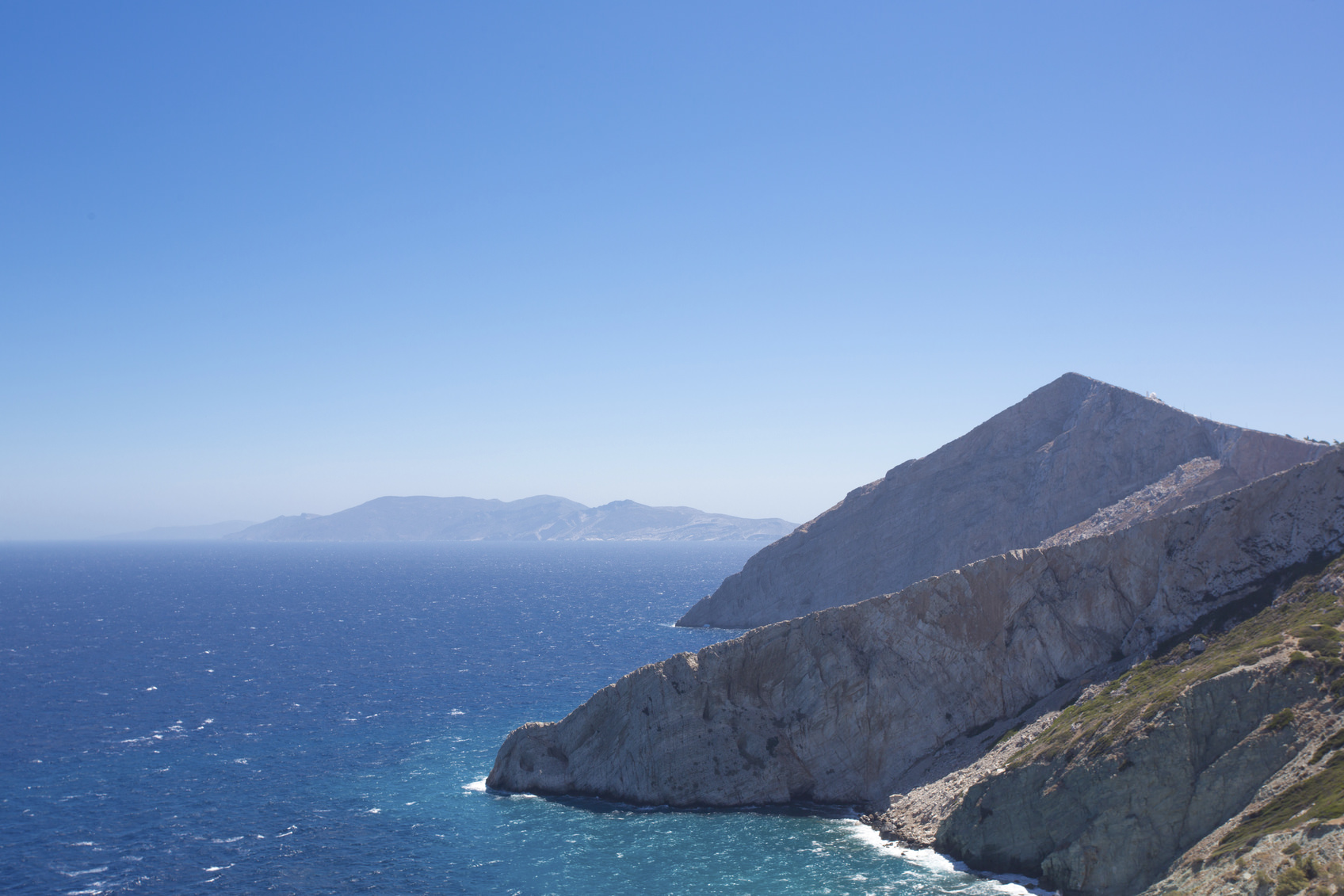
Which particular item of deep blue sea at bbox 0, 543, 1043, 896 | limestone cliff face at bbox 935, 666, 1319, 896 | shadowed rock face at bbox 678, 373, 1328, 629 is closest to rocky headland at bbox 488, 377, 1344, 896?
limestone cliff face at bbox 935, 666, 1319, 896

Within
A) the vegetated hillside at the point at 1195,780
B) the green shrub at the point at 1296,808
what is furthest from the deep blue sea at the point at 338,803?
the green shrub at the point at 1296,808

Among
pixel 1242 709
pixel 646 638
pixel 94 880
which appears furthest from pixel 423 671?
pixel 1242 709

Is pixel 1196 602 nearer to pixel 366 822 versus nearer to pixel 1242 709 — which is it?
pixel 1242 709

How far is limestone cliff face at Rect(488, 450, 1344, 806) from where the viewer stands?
68.1 metres

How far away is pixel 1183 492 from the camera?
361 feet

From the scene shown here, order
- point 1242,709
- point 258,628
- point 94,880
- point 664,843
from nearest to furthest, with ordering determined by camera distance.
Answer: point 1242,709
point 94,880
point 664,843
point 258,628

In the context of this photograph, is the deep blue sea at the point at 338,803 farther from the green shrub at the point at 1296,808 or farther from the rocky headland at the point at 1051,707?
the green shrub at the point at 1296,808

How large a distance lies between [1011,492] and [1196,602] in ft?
241

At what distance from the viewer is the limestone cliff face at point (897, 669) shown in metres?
68.1

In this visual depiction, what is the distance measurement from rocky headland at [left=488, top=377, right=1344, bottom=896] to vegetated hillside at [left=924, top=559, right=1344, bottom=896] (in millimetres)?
126

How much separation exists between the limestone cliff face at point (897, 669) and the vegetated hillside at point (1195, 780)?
24.9 ft

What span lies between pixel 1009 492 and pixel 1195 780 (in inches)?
3668

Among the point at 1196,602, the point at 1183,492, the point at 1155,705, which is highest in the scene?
the point at 1183,492

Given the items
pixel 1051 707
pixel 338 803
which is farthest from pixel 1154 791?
pixel 338 803
